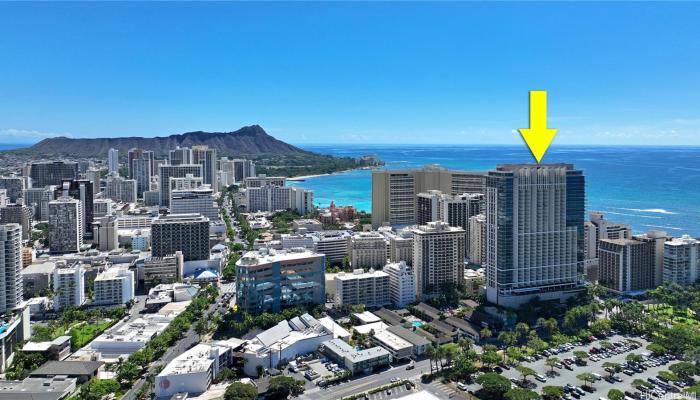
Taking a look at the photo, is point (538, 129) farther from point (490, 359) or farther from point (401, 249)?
point (401, 249)

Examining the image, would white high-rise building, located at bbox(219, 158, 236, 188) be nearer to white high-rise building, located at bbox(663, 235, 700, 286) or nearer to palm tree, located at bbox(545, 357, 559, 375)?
white high-rise building, located at bbox(663, 235, 700, 286)

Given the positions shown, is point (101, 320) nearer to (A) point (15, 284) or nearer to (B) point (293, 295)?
(A) point (15, 284)

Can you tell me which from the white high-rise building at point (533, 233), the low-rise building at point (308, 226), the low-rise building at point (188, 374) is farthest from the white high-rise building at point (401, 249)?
the low-rise building at point (188, 374)

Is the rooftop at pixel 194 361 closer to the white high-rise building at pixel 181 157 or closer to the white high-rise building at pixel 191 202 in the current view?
the white high-rise building at pixel 191 202

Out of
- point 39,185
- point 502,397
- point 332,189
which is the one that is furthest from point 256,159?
point 502,397

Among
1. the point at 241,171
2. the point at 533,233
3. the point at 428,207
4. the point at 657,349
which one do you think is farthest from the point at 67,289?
the point at 241,171
